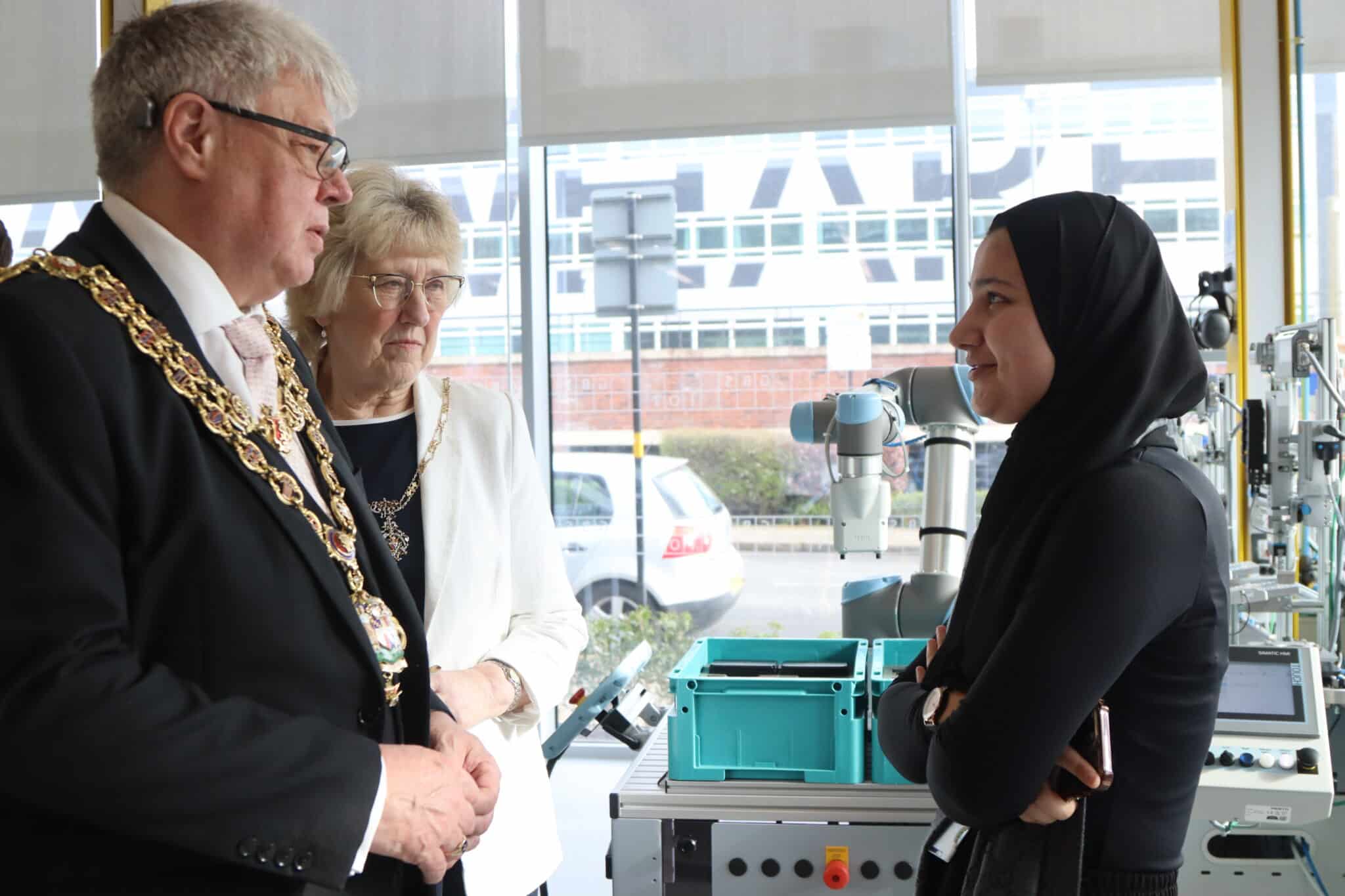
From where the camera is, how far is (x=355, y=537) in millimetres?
1146

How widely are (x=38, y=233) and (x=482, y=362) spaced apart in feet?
6.43

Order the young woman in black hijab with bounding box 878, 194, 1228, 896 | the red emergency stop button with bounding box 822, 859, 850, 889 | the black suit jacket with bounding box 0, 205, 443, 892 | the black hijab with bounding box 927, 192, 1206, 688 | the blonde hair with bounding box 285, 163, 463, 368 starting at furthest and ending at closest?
the red emergency stop button with bounding box 822, 859, 850, 889 → the blonde hair with bounding box 285, 163, 463, 368 → the black hijab with bounding box 927, 192, 1206, 688 → the young woman in black hijab with bounding box 878, 194, 1228, 896 → the black suit jacket with bounding box 0, 205, 443, 892

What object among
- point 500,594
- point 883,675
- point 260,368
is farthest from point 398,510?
point 883,675

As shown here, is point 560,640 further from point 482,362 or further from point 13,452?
point 482,362

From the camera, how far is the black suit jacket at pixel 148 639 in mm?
848

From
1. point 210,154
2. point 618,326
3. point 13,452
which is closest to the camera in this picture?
point 13,452

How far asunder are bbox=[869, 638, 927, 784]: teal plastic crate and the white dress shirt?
1184 millimetres

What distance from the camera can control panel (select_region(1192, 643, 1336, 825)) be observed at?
198cm

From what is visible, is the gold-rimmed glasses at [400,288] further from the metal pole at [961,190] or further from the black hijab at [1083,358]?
the metal pole at [961,190]

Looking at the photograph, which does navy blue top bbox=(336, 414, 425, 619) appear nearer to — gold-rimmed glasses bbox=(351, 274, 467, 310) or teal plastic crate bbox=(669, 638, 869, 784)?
gold-rimmed glasses bbox=(351, 274, 467, 310)

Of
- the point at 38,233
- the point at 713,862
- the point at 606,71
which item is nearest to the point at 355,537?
the point at 713,862

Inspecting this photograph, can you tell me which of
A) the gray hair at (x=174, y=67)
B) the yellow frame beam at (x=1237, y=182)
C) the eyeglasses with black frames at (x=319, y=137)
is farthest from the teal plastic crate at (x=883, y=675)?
the yellow frame beam at (x=1237, y=182)

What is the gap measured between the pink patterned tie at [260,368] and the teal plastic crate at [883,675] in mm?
1112

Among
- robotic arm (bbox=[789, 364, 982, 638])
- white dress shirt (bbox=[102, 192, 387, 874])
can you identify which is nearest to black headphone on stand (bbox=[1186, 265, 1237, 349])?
robotic arm (bbox=[789, 364, 982, 638])
